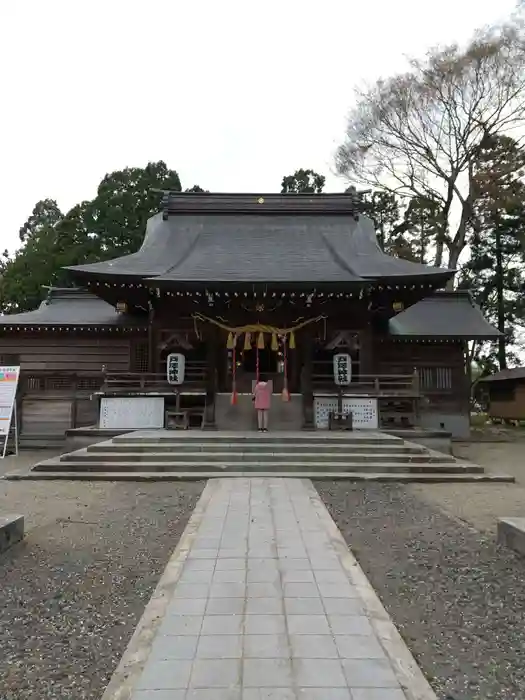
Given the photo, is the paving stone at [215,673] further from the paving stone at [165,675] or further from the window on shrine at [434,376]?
the window on shrine at [434,376]

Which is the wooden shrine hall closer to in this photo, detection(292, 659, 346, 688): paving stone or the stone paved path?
the stone paved path

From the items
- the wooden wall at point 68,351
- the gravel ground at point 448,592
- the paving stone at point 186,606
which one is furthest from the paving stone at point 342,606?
the wooden wall at point 68,351

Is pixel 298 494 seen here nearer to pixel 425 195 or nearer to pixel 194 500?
pixel 194 500

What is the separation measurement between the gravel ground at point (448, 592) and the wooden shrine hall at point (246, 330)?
6948mm

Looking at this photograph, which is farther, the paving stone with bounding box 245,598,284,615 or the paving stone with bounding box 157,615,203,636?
the paving stone with bounding box 245,598,284,615

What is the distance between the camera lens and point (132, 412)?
13234 mm

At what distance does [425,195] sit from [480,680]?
84.8 ft

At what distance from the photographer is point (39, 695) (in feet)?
8.69

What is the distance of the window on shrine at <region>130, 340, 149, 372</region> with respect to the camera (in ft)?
56.6

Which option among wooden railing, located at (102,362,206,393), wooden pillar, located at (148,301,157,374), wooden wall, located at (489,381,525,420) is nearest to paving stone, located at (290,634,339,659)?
wooden railing, located at (102,362,206,393)

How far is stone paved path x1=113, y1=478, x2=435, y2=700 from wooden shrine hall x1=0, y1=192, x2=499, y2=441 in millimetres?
8122

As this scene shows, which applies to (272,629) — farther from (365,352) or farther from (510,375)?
(510,375)

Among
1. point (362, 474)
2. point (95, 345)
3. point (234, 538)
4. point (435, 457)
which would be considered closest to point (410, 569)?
point (234, 538)

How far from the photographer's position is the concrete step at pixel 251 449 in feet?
33.7
